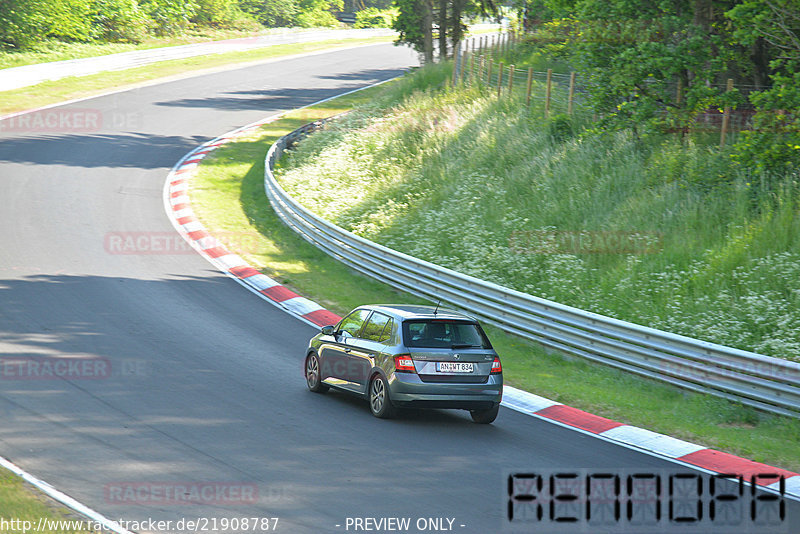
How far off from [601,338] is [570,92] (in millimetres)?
12449

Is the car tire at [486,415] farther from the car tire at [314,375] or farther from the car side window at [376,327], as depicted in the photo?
the car tire at [314,375]

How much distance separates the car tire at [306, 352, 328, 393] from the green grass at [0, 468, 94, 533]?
471 centimetres

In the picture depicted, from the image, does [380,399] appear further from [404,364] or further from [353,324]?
[353,324]

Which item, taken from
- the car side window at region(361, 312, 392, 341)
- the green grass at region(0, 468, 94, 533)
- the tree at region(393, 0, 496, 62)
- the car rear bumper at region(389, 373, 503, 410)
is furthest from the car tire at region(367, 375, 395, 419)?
the tree at region(393, 0, 496, 62)

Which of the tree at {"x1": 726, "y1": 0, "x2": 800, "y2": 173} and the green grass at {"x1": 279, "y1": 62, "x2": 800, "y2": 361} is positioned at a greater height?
→ the tree at {"x1": 726, "y1": 0, "x2": 800, "y2": 173}

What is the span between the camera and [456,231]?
20891mm

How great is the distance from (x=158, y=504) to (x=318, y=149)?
24.5 metres

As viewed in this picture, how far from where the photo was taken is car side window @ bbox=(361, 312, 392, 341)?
436 inches

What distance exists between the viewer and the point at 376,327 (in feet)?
36.9

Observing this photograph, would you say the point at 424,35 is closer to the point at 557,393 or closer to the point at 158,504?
the point at 557,393

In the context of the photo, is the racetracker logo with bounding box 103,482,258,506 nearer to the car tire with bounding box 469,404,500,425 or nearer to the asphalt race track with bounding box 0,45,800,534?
the asphalt race track with bounding box 0,45,800,534

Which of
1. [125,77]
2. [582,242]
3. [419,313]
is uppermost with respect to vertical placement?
[125,77]

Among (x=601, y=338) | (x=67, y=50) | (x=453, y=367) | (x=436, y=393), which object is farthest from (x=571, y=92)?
(x=67, y=50)

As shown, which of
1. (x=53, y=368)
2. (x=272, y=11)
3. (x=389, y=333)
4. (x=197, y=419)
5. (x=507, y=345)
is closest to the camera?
(x=197, y=419)
